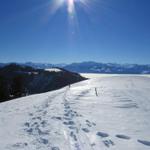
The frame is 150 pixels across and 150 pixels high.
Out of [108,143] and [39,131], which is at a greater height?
[108,143]

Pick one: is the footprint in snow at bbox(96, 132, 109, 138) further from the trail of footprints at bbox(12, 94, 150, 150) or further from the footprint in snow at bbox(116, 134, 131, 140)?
the footprint in snow at bbox(116, 134, 131, 140)

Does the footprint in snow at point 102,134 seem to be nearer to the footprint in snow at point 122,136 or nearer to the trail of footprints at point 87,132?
the trail of footprints at point 87,132

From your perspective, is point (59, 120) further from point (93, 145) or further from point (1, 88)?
point (1, 88)

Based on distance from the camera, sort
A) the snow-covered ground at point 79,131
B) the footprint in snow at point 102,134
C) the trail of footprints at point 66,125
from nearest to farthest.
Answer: the snow-covered ground at point 79,131
the trail of footprints at point 66,125
the footprint in snow at point 102,134

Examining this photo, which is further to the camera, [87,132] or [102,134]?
[87,132]

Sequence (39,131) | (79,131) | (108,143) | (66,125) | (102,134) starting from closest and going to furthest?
1. (108,143)
2. (102,134)
3. (79,131)
4. (39,131)
5. (66,125)

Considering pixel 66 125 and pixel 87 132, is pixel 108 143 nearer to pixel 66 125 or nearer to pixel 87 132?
pixel 87 132

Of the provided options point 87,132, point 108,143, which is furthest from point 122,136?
point 87,132

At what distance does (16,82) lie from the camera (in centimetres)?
6062

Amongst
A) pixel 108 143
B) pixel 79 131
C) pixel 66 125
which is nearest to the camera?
pixel 108 143

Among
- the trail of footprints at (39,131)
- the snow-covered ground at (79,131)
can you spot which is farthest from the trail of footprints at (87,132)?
the trail of footprints at (39,131)

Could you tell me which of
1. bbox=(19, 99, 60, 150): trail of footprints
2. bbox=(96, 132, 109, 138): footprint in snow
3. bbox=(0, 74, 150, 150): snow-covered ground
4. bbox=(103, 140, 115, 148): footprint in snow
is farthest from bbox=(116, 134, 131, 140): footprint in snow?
bbox=(19, 99, 60, 150): trail of footprints

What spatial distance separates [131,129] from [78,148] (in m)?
3.33

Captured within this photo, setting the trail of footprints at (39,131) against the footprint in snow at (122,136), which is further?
the footprint in snow at (122,136)
